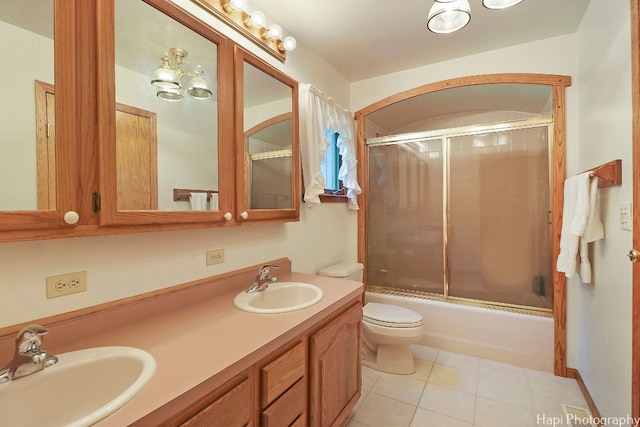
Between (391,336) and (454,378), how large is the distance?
566 millimetres

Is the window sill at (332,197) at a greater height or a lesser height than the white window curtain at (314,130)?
lesser

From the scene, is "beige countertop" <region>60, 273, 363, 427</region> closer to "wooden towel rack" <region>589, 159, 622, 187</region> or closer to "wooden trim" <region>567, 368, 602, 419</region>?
"wooden towel rack" <region>589, 159, 622, 187</region>

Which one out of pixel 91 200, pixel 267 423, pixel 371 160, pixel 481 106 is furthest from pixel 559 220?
pixel 91 200

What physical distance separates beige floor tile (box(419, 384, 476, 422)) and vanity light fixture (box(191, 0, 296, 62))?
248cm

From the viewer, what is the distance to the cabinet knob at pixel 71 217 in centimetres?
86

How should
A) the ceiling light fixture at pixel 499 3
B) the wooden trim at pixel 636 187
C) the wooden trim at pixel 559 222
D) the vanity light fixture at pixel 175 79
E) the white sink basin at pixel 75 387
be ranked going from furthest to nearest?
the wooden trim at pixel 559 222
the ceiling light fixture at pixel 499 3
the vanity light fixture at pixel 175 79
the wooden trim at pixel 636 187
the white sink basin at pixel 75 387

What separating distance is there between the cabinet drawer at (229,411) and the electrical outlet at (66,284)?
633 mm

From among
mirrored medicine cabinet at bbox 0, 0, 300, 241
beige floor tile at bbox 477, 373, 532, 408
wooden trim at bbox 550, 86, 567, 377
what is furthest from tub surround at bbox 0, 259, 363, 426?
wooden trim at bbox 550, 86, 567, 377

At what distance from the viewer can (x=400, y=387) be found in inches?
79.2

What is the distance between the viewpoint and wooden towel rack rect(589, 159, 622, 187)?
1379 mm

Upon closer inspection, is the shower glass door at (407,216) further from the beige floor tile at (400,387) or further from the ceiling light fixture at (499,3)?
the ceiling light fixture at (499,3)

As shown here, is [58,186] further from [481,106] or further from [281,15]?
[481,106]

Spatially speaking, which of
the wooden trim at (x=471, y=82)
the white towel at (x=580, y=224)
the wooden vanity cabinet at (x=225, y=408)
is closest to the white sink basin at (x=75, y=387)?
the wooden vanity cabinet at (x=225, y=408)

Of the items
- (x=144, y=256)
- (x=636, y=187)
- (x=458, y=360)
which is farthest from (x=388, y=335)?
(x=144, y=256)
